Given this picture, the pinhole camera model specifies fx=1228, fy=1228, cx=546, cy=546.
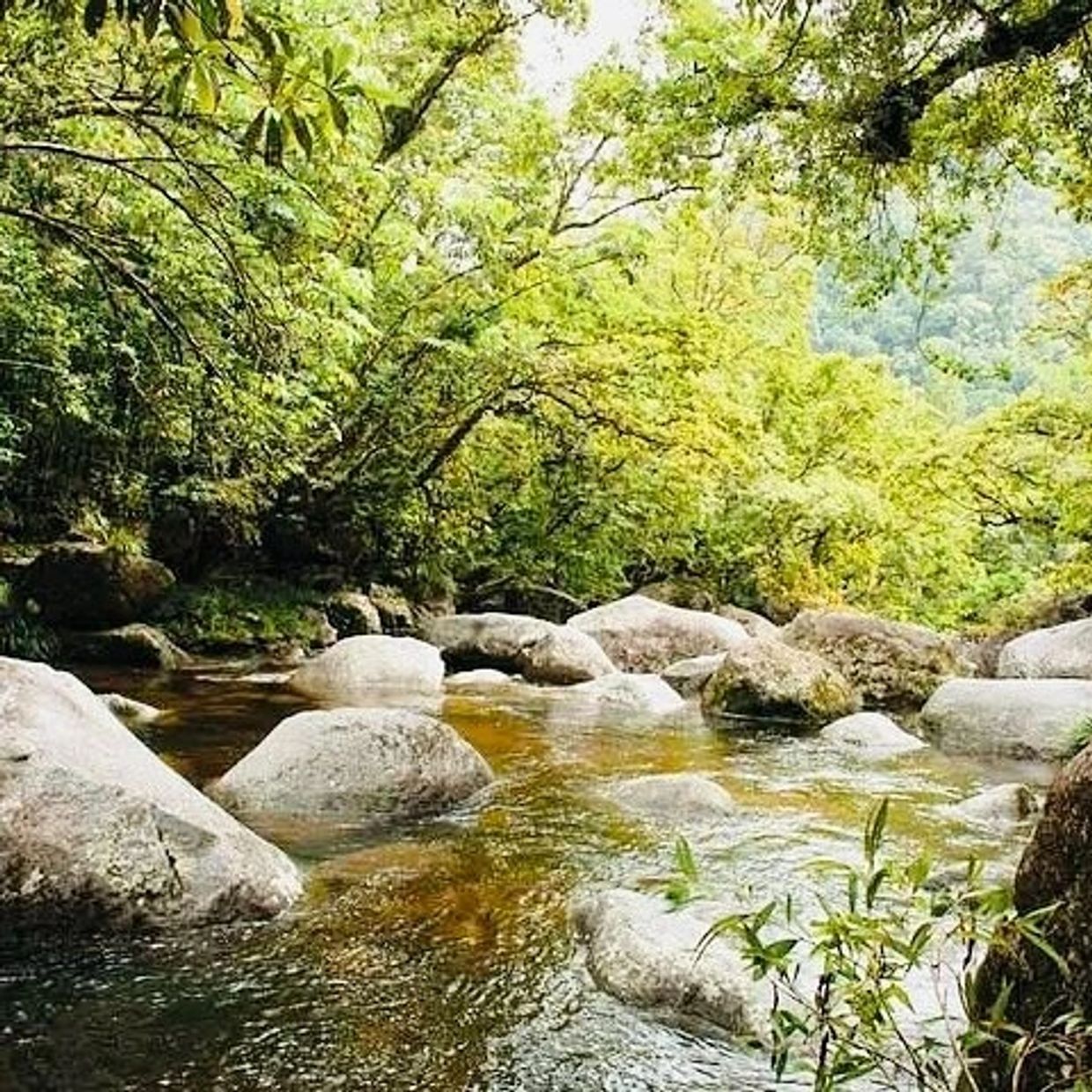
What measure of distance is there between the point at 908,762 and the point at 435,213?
9159mm

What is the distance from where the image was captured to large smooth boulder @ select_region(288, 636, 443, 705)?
1248 cm

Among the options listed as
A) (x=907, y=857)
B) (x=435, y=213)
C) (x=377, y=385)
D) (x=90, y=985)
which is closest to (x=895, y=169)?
(x=907, y=857)

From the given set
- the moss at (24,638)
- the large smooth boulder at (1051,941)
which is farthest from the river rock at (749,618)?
the large smooth boulder at (1051,941)

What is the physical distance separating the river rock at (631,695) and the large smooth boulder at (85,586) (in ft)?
18.3

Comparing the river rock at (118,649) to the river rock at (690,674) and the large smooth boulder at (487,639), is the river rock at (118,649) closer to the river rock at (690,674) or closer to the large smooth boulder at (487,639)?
the large smooth boulder at (487,639)

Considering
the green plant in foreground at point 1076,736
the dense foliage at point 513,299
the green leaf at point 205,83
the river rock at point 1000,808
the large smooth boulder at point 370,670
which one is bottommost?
the river rock at point 1000,808

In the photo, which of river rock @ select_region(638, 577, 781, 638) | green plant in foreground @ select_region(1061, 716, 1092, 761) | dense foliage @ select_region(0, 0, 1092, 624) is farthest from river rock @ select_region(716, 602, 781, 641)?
green plant in foreground @ select_region(1061, 716, 1092, 761)

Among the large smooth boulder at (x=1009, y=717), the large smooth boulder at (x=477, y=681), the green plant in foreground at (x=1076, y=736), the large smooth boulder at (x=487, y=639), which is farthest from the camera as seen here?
the large smooth boulder at (x=487, y=639)

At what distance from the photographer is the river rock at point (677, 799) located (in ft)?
24.2

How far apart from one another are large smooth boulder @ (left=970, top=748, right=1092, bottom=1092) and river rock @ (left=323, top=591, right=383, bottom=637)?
15.5m

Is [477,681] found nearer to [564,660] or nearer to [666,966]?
[564,660]

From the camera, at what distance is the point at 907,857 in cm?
670

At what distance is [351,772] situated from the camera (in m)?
7.16

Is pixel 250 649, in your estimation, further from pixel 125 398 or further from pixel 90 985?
pixel 90 985
